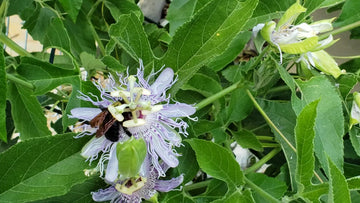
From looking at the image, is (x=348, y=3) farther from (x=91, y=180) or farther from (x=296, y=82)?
(x=91, y=180)

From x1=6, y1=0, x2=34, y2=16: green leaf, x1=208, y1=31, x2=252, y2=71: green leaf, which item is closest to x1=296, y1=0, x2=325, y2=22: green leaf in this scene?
x1=208, y1=31, x2=252, y2=71: green leaf

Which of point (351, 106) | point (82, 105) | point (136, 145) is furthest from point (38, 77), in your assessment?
point (351, 106)

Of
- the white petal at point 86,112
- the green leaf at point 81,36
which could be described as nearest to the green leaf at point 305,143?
the white petal at point 86,112

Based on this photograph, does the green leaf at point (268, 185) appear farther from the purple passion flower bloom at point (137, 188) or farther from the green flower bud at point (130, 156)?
the green flower bud at point (130, 156)

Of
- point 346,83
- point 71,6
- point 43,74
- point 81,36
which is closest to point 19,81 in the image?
point 43,74

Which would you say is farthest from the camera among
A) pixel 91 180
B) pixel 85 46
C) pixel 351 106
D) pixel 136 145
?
pixel 85 46

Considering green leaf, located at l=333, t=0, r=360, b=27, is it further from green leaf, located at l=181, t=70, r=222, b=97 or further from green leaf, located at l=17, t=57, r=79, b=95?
green leaf, located at l=17, t=57, r=79, b=95

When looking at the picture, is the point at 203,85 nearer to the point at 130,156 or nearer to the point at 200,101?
the point at 200,101
